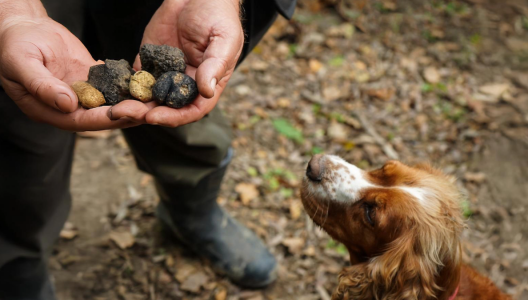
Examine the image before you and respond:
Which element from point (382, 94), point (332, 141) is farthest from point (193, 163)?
point (382, 94)

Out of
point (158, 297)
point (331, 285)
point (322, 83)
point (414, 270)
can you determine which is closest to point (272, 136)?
point (322, 83)

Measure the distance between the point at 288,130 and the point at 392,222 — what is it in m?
2.25

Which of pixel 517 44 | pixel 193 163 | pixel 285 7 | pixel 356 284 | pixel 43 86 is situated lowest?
pixel 517 44

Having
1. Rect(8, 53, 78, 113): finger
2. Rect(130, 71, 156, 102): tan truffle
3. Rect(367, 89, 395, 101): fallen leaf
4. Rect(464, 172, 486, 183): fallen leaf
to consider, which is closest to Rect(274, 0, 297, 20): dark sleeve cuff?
Rect(130, 71, 156, 102): tan truffle

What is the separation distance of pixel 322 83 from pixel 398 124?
39.3 inches

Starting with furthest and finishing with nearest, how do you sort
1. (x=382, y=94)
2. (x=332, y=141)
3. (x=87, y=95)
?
(x=382, y=94) < (x=332, y=141) < (x=87, y=95)

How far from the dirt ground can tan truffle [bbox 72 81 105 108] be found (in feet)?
5.55

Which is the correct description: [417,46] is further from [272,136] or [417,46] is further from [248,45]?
[248,45]

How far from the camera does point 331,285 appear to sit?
3.40 metres

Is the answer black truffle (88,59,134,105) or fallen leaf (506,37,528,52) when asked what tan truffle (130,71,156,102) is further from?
fallen leaf (506,37,528,52)

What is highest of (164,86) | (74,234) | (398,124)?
(164,86)

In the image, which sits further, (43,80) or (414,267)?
(414,267)

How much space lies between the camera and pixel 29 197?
2.47m

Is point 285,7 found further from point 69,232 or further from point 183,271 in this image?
point 69,232
